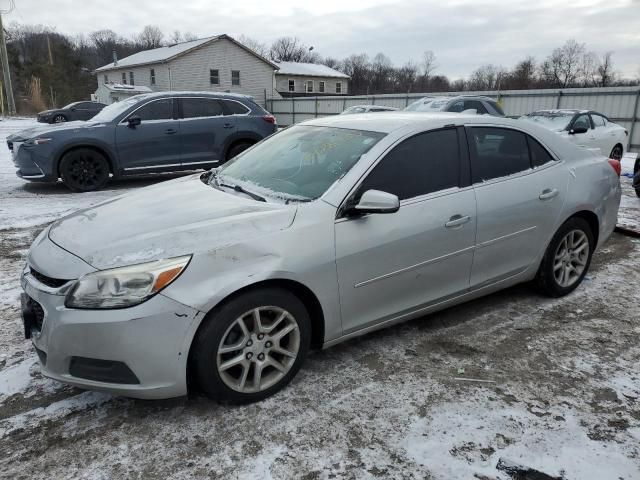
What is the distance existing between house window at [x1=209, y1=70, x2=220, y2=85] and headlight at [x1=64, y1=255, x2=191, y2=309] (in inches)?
1632

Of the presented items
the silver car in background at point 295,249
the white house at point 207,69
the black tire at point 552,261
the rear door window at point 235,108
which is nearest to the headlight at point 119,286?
the silver car in background at point 295,249

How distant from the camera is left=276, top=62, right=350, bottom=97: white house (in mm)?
56781

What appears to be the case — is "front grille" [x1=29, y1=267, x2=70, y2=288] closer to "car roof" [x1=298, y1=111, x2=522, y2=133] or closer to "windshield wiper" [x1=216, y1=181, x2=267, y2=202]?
"windshield wiper" [x1=216, y1=181, x2=267, y2=202]

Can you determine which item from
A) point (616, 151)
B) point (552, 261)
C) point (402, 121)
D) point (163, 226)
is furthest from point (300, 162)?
point (616, 151)

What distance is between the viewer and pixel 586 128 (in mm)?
11680

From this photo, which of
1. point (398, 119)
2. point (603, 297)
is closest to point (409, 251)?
point (398, 119)

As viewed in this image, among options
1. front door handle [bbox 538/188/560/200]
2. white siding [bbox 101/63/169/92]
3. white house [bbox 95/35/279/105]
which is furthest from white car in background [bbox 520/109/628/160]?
white siding [bbox 101/63/169/92]

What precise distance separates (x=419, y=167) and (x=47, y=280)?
2293mm

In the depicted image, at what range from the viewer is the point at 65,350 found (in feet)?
7.97

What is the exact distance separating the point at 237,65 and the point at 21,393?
41984 mm

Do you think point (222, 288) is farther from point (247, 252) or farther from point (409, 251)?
point (409, 251)

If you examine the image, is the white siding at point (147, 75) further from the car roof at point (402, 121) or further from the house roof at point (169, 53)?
the car roof at point (402, 121)

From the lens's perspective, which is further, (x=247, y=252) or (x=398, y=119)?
(x=398, y=119)

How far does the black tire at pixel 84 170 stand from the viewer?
8.59 metres
